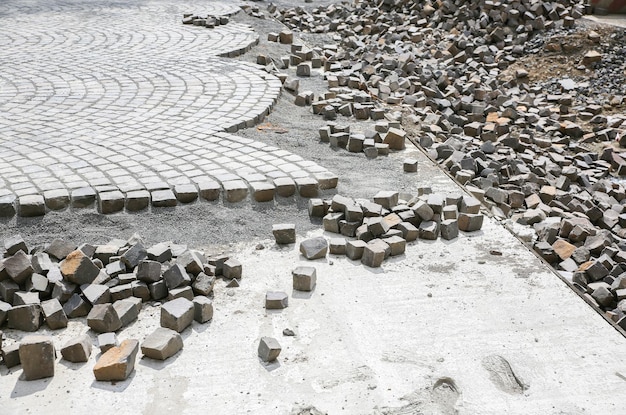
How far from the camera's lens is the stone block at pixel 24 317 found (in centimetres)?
363

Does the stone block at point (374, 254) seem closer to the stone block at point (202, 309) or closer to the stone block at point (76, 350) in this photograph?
the stone block at point (202, 309)

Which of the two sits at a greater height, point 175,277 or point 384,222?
point 384,222

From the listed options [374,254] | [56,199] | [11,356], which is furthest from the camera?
[56,199]

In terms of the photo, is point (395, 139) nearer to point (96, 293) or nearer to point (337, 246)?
point (337, 246)

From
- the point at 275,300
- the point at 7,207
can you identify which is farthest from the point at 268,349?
the point at 7,207

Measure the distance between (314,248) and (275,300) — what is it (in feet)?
2.36

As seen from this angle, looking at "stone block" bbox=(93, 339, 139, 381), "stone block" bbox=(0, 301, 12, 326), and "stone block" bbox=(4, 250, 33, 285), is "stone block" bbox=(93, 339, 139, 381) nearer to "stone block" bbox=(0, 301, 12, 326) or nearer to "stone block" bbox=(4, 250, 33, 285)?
"stone block" bbox=(0, 301, 12, 326)

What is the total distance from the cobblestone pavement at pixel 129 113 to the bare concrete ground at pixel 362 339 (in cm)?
45

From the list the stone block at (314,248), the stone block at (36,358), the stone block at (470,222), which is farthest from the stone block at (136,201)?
the stone block at (470,222)

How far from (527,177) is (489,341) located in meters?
3.45

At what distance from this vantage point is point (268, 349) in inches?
133

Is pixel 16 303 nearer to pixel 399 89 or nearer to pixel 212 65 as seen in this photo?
pixel 212 65

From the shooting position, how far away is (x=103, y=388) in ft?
10.5

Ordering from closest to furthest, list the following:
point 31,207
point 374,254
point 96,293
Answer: point 96,293
point 374,254
point 31,207
